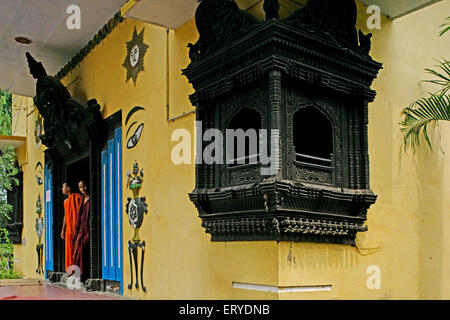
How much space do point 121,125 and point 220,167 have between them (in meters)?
2.37

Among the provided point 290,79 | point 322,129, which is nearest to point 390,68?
point 322,129

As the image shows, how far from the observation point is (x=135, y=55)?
5871mm

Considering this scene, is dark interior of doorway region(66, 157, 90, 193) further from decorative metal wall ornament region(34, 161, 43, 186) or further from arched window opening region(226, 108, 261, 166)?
arched window opening region(226, 108, 261, 166)

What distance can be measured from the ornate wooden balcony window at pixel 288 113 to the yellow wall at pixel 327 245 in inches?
8.6

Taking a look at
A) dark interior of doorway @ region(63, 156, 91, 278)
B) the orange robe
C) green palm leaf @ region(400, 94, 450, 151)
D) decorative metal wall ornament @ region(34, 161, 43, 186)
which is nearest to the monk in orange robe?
the orange robe

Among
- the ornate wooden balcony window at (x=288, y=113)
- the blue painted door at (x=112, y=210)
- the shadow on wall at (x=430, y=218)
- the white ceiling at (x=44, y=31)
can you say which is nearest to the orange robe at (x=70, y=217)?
the blue painted door at (x=112, y=210)

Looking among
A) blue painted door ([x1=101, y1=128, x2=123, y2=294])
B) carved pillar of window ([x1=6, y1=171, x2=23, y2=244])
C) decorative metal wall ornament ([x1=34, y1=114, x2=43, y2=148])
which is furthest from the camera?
carved pillar of window ([x1=6, y1=171, x2=23, y2=244])

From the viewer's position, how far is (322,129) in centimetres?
420

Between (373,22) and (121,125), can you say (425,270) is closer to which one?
(373,22)

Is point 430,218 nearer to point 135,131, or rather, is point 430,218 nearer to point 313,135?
point 313,135

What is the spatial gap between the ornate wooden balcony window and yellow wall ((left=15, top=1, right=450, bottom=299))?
0.71 ft

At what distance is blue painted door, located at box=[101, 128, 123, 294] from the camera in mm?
5957

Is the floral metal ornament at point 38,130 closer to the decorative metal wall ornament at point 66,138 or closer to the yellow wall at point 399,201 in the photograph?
the decorative metal wall ornament at point 66,138

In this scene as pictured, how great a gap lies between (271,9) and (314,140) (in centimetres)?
119
